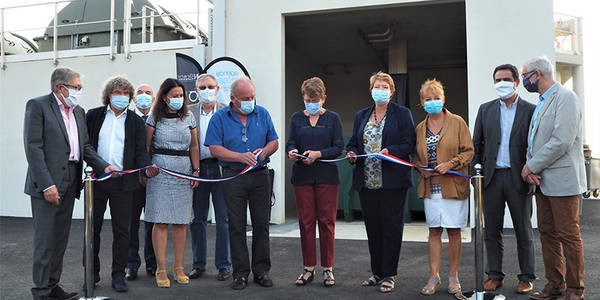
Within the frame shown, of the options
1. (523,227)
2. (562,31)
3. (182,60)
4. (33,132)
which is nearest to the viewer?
(33,132)

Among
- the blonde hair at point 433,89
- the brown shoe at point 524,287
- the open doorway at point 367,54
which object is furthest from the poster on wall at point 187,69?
the brown shoe at point 524,287

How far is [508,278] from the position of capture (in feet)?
14.5

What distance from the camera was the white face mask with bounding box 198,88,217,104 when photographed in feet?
15.6

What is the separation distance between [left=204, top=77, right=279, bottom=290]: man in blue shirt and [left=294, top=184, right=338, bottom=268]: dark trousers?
0.33 metres

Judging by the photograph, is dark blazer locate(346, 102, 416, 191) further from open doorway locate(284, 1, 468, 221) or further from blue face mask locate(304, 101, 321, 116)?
open doorway locate(284, 1, 468, 221)

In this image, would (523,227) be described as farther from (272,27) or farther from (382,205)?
(272,27)

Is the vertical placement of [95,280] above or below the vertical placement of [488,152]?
below

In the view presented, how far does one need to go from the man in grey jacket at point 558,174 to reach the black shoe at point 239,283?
2.31m

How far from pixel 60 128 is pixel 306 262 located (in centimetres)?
232

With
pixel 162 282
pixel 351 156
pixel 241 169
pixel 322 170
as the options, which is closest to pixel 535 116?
pixel 351 156

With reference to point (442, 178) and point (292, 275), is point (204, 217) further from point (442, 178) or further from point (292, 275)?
point (442, 178)

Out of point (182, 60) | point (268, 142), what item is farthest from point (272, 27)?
point (268, 142)

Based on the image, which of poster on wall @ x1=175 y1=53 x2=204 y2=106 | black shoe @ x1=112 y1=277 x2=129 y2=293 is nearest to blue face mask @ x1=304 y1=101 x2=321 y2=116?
black shoe @ x1=112 y1=277 x2=129 y2=293

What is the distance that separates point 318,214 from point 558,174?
75.6 inches
